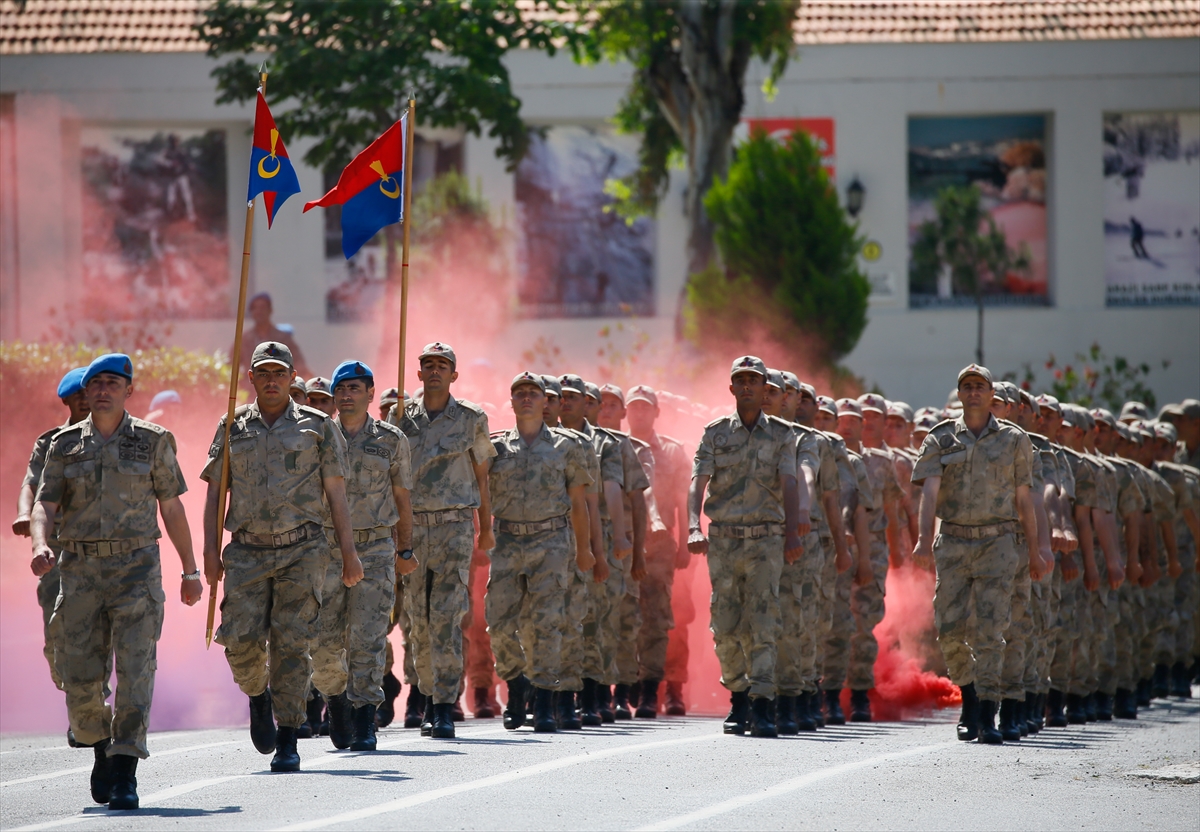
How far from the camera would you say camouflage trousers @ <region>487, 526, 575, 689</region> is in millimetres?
11297

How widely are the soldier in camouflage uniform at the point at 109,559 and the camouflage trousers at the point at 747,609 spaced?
12.5ft

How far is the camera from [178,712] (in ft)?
43.8

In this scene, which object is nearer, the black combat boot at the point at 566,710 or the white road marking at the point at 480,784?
the white road marking at the point at 480,784

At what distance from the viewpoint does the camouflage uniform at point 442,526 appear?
1090cm

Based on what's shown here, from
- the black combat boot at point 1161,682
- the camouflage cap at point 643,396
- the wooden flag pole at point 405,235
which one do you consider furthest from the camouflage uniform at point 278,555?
the black combat boot at point 1161,682

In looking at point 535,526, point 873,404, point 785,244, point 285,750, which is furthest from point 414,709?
point 785,244

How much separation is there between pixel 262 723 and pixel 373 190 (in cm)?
400

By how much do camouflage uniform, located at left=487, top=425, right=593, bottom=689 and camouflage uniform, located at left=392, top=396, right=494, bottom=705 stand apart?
0.36 m

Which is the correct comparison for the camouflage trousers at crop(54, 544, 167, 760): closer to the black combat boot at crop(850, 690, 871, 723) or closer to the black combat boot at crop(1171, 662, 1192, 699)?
the black combat boot at crop(850, 690, 871, 723)

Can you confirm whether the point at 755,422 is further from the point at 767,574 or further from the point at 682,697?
the point at 682,697

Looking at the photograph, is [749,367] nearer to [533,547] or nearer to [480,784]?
[533,547]

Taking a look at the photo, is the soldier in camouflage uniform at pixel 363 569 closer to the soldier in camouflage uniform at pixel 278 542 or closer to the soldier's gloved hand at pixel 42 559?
the soldier in camouflage uniform at pixel 278 542

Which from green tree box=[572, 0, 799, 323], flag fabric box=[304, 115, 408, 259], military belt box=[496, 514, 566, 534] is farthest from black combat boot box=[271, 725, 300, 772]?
green tree box=[572, 0, 799, 323]

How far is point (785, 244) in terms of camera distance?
937 inches
